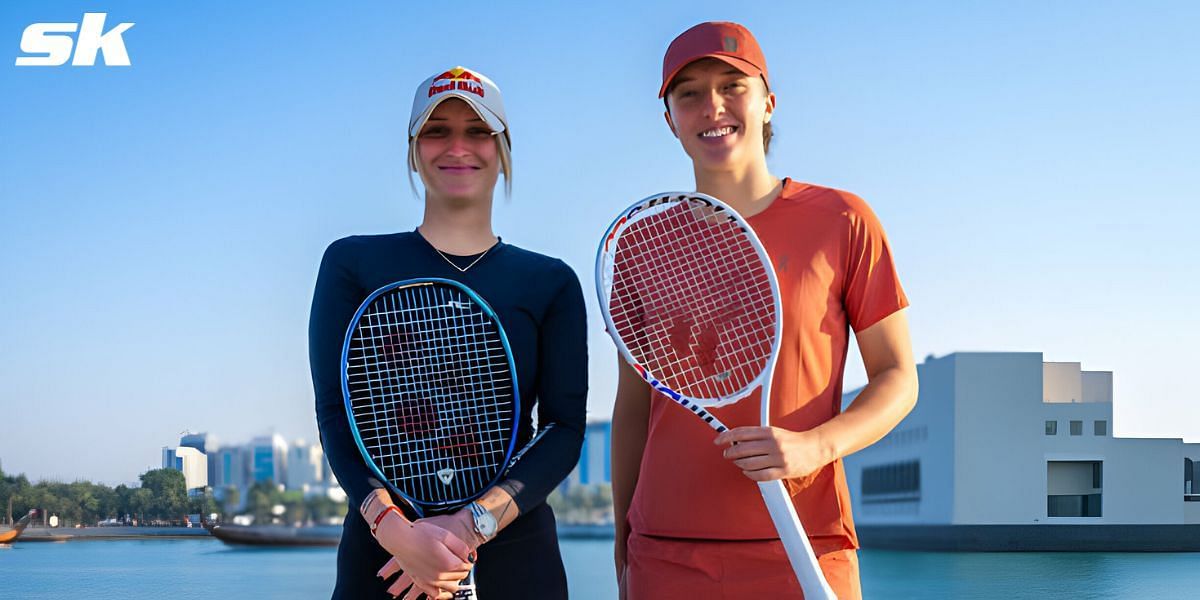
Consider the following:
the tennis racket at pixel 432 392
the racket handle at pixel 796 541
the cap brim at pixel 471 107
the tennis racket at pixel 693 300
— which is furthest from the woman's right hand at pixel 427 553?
the cap brim at pixel 471 107

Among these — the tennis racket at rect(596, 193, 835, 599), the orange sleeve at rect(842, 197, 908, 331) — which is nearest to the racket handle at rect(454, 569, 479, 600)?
the tennis racket at rect(596, 193, 835, 599)

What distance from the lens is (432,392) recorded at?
257cm

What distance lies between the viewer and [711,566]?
7.90 ft

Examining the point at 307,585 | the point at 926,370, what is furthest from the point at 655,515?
the point at 926,370

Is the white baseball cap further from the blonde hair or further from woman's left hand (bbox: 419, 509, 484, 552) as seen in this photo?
woman's left hand (bbox: 419, 509, 484, 552)

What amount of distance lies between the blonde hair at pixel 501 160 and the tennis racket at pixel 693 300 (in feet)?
1.19

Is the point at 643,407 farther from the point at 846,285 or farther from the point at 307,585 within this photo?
the point at 307,585

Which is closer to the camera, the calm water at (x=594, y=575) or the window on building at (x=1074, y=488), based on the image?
the calm water at (x=594, y=575)

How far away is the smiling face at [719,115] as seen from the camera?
8.34ft

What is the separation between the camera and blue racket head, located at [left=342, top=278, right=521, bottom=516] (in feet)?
8.34

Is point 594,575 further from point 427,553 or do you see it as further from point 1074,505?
point 427,553

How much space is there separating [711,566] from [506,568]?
0.48 metres

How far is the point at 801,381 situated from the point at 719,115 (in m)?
0.60

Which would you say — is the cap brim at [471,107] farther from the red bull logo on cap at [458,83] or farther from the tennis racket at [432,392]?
the tennis racket at [432,392]
